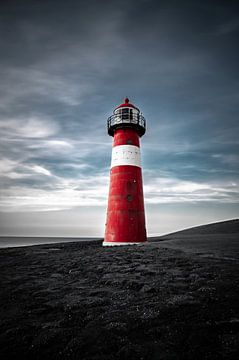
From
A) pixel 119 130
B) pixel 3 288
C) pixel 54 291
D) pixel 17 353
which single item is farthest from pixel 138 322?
pixel 119 130

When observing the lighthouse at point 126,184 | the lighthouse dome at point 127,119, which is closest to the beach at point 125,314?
the lighthouse at point 126,184

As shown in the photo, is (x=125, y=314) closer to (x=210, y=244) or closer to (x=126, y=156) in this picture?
(x=210, y=244)

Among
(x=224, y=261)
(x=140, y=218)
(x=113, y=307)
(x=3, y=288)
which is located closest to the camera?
(x=113, y=307)

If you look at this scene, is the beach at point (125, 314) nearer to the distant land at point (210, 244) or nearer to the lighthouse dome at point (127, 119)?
the distant land at point (210, 244)

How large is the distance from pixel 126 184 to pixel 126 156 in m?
2.05

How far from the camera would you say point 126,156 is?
53.5 ft

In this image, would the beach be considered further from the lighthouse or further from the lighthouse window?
the lighthouse window

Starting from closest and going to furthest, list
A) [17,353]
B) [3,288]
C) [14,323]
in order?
[17,353], [14,323], [3,288]

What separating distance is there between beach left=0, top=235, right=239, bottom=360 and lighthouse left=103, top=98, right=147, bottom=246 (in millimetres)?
7941

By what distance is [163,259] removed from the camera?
9250mm

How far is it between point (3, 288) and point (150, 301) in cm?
445

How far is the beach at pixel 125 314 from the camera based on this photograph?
324 centimetres

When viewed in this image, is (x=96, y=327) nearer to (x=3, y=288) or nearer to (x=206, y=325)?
(x=206, y=325)

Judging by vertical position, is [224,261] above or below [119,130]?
below
